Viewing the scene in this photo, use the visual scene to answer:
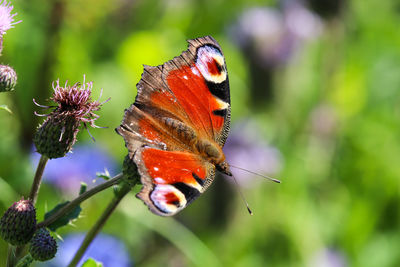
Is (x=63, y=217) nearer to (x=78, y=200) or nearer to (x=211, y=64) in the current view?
(x=78, y=200)

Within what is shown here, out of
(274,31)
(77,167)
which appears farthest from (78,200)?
(274,31)

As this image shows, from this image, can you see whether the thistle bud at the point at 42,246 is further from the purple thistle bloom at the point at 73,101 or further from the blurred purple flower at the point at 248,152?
the blurred purple flower at the point at 248,152

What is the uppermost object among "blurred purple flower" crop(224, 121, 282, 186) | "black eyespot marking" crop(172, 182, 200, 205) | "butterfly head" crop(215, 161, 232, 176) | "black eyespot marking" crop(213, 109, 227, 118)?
"blurred purple flower" crop(224, 121, 282, 186)

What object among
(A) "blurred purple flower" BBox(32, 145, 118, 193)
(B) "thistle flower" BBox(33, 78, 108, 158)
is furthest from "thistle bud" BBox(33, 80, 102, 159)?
(A) "blurred purple flower" BBox(32, 145, 118, 193)

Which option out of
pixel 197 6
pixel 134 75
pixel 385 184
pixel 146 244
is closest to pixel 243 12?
pixel 197 6

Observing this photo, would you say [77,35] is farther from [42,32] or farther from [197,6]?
[197,6]

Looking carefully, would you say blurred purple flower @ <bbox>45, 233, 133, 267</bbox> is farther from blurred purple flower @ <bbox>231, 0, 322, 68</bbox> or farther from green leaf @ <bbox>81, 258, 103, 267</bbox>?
blurred purple flower @ <bbox>231, 0, 322, 68</bbox>
